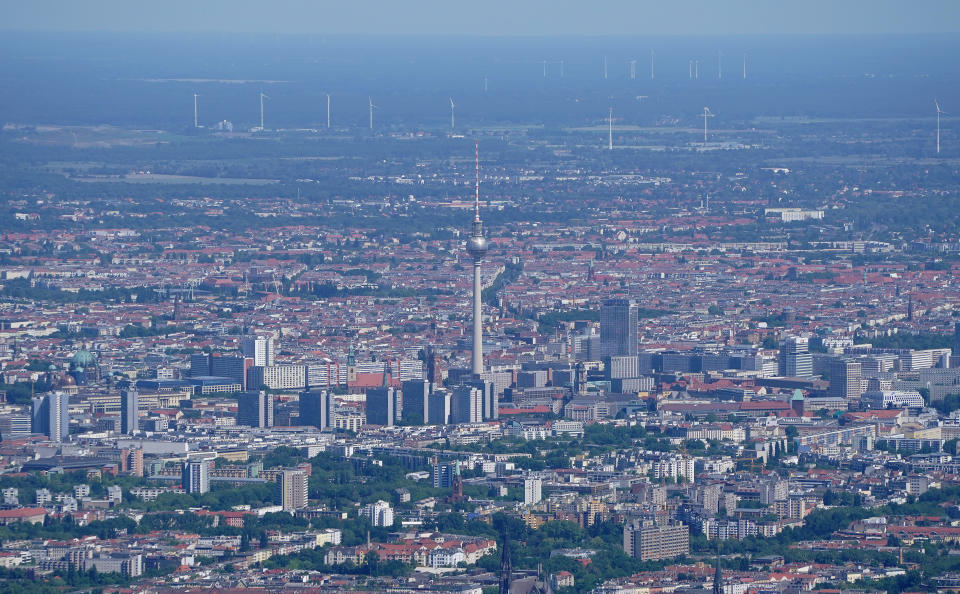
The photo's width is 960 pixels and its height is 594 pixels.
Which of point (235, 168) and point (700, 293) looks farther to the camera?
point (235, 168)

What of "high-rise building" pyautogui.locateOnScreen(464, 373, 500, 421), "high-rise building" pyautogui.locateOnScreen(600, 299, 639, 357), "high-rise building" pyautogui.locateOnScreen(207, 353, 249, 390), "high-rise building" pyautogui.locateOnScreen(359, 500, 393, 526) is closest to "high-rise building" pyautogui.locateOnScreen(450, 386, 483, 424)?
→ "high-rise building" pyautogui.locateOnScreen(464, 373, 500, 421)

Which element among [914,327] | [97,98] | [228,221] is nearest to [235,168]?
A: [228,221]

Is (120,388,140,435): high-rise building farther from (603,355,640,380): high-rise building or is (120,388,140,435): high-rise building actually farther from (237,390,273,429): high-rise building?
(603,355,640,380): high-rise building

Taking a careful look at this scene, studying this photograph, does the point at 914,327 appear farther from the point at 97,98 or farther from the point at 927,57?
the point at 927,57

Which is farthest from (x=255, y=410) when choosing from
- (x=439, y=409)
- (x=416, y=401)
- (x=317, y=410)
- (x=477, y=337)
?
(x=477, y=337)

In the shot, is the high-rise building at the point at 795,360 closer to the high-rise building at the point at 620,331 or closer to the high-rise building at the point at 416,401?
the high-rise building at the point at 620,331

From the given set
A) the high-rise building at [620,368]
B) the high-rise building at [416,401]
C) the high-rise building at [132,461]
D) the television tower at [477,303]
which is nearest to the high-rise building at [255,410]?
the high-rise building at [416,401]
